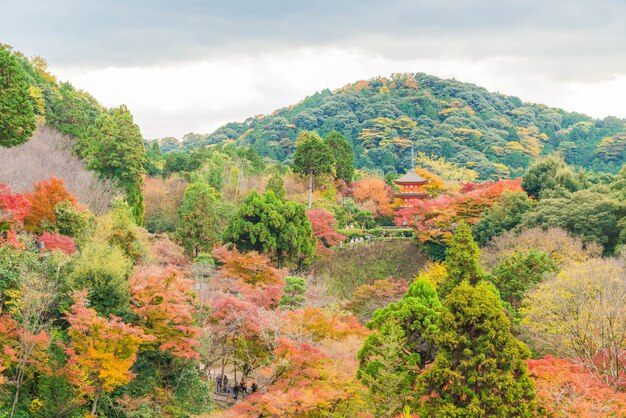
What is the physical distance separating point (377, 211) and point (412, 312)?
29731 mm

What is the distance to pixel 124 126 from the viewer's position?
3397cm

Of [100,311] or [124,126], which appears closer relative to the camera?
[100,311]

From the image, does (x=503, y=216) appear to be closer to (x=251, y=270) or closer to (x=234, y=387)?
(x=251, y=270)

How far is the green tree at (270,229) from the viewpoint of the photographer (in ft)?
105

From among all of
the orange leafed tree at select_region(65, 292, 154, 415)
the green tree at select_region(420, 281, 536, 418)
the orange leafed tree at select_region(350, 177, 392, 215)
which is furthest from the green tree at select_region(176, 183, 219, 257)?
the green tree at select_region(420, 281, 536, 418)

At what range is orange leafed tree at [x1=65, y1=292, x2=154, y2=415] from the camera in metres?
16.3

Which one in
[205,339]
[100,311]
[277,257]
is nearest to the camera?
[100,311]

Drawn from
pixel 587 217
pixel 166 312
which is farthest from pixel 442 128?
pixel 166 312

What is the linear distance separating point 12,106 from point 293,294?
1263cm

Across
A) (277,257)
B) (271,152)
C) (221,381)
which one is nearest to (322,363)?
(221,381)

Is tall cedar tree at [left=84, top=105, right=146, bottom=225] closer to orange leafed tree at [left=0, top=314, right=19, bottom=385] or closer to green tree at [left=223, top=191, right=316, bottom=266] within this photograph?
green tree at [left=223, top=191, right=316, bottom=266]

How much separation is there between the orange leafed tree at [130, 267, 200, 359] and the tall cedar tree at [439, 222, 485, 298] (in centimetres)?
833

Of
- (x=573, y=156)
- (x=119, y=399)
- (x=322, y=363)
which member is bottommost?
(x=119, y=399)

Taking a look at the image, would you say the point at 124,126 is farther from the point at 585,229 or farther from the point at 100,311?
the point at 585,229
